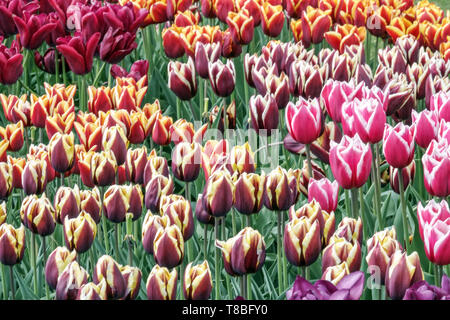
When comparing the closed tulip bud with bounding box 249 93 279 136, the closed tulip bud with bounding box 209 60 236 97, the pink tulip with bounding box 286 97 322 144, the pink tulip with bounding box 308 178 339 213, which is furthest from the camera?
the closed tulip bud with bounding box 209 60 236 97

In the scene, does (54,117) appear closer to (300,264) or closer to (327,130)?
(327,130)

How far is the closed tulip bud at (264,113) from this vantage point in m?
2.65

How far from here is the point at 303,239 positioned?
1.92 metres

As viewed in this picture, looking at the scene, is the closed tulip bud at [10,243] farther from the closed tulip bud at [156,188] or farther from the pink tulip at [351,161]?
the pink tulip at [351,161]

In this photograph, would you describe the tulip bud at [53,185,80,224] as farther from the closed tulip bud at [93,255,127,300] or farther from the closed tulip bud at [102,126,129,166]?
the closed tulip bud at [93,255,127,300]

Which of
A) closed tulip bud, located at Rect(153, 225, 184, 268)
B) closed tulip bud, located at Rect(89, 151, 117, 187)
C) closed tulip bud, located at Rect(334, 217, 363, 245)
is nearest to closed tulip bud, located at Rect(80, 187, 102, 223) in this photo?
closed tulip bud, located at Rect(89, 151, 117, 187)

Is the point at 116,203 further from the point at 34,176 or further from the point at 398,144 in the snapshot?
the point at 398,144

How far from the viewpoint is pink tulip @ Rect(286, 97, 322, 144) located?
7.64 feet

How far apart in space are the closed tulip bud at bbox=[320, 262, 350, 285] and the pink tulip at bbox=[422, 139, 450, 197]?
0.55m

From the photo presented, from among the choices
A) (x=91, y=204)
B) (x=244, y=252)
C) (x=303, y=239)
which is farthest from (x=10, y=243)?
(x=303, y=239)

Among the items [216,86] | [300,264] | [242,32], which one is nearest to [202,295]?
[300,264]

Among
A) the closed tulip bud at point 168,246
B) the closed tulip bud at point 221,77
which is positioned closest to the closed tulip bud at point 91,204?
the closed tulip bud at point 168,246

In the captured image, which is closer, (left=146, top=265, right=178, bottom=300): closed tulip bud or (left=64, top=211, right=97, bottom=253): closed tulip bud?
(left=146, top=265, right=178, bottom=300): closed tulip bud

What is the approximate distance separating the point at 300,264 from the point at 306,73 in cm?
122
